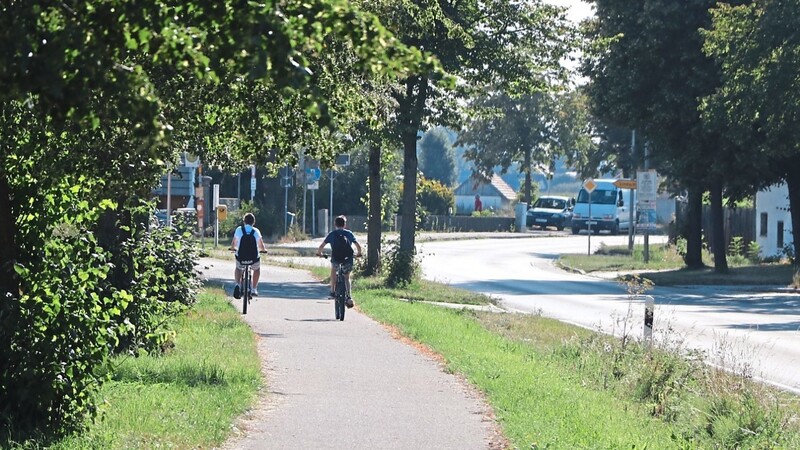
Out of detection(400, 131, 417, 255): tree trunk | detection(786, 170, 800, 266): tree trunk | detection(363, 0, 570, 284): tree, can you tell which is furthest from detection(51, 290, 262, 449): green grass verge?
detection(786, 170, 800, 266): tree trunk

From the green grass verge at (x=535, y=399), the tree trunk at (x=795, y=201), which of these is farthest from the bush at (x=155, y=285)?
the tree trunk at (x=795, y=201)

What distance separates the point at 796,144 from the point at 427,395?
22.1m

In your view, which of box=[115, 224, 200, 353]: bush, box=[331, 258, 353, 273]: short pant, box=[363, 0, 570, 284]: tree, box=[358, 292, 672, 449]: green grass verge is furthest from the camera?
box=[363, 0, 570, 284]: tree

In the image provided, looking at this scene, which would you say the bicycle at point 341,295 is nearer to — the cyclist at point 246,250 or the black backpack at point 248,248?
the cyclist at point 246,250

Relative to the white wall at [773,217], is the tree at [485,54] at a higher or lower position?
higher

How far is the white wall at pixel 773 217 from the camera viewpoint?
4844 centimetres

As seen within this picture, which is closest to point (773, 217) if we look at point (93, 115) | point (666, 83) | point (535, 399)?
point (666, 83)

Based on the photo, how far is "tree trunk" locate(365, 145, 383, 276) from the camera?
32656mm

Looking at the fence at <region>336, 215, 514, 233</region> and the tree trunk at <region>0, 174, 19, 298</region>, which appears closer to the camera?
the tree trunk at <region>0, 174, 19, 298</region>

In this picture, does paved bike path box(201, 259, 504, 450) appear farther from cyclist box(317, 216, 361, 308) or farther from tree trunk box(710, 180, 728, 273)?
tree trunk box(710, 180, 728, 273)

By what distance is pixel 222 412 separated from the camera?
10938 millimetres

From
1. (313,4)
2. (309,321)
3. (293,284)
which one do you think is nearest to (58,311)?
(313,4)

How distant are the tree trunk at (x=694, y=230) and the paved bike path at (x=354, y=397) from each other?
77.2ft

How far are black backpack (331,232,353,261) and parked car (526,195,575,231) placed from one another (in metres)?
67.4
